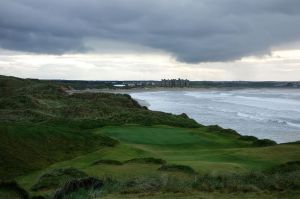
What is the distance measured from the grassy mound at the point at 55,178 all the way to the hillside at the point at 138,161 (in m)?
0.03

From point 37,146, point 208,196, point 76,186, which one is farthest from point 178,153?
point 208,196

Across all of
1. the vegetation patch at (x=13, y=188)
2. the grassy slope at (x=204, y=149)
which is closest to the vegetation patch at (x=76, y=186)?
the vegetation patch at (x=13, y=188)

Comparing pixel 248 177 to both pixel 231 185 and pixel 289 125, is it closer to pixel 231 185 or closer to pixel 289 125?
pixel 231 185

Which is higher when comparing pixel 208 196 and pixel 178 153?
pixel 208 196

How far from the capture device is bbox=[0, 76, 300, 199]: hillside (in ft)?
41.3

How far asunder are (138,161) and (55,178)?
508cm

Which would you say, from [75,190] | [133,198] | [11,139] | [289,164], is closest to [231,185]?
[133,198]

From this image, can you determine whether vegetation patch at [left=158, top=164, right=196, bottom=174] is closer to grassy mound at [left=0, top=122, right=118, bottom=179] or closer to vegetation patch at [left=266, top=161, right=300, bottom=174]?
vegetation patch at [left=266, top=161, right=300, bottom=174]

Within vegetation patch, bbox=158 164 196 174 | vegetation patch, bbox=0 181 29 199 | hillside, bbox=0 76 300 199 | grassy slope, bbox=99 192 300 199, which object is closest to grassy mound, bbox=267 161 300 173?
hillside, bbox=0 76 300 199

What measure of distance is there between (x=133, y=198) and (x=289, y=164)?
10.5 metres

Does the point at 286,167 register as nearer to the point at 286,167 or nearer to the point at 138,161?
the point at 286,167

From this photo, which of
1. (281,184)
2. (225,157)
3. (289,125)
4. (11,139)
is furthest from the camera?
(289,125)

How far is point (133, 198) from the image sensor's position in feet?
37.7

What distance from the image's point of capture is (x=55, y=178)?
1698 centimetres
